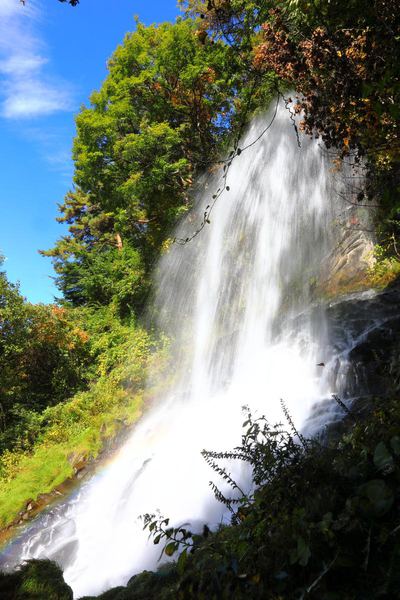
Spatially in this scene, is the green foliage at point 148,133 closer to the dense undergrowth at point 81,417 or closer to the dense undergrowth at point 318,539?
the dense undergrowth at point 81,417

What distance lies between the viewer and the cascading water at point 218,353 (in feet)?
23.9

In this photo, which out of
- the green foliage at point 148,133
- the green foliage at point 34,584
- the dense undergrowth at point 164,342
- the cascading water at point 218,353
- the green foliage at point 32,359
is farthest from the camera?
the green foliage at point 148,133

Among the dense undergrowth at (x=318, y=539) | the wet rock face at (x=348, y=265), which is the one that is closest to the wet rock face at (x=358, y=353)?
the wet rock face at (x=348, y=265)

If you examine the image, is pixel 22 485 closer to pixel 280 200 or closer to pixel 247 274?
pixel 247 274

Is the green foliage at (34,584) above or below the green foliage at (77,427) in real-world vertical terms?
below

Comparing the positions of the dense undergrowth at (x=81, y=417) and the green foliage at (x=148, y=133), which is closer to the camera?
the dense undergrowth at (x=81, y=417)

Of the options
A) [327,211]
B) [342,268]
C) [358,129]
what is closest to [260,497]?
[358,129]

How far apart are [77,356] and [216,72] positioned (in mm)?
15343

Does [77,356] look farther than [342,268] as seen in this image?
Yes

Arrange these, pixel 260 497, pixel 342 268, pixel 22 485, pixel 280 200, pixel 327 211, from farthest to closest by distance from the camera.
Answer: pixel 280 200
pixel 327 211
pixel 342 268
pixel 22 485
pixel 260 497

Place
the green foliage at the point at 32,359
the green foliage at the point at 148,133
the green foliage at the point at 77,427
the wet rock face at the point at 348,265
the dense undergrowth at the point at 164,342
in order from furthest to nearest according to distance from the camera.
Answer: the green foliage at the point at 148,133
the green foliage at the point at 32,359
the wet rock face at the point at 348,265
the green foliage at the point at 77,427
the dense undergrowth at the point at 164,342

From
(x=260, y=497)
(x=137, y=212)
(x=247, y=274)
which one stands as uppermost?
(x=137, y=212)

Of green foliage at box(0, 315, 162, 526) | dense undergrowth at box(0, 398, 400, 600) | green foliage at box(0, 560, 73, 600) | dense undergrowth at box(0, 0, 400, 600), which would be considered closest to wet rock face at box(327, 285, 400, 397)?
dense undergrowth at box(0, 0, 400, 600)

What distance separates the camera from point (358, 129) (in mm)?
4379
